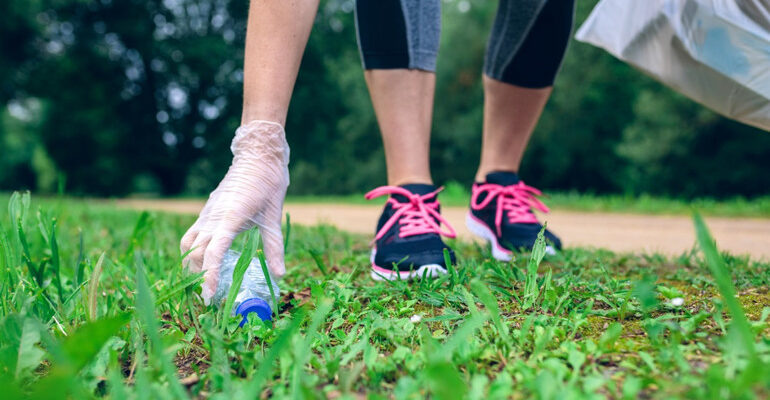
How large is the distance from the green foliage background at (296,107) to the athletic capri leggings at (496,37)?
554 inches

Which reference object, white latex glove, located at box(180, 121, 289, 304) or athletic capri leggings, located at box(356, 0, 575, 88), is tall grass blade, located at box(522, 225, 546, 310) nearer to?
white latex glove, located at box(180, 121, 289, 304)

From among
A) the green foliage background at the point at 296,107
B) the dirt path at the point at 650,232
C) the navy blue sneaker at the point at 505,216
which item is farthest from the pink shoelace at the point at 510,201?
the green foliage background at the point at 296,107

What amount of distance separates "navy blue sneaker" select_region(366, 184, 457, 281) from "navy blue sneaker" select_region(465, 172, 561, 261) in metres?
0.35

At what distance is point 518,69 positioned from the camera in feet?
6.59

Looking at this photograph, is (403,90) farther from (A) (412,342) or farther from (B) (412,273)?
(A) (412,342)

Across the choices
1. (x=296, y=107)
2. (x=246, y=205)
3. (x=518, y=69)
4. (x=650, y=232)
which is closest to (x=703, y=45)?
(x=518, y=69)

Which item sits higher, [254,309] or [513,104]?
[513,104]

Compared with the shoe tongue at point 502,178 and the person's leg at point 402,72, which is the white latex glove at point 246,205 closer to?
the person's leg at point 402,72

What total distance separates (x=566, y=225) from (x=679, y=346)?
10.3ft

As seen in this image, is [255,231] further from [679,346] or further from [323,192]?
[323,192]

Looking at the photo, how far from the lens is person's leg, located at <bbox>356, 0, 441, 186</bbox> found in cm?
168

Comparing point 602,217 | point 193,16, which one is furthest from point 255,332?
point 193,16

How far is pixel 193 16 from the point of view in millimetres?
17938

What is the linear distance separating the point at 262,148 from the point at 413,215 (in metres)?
0.53
